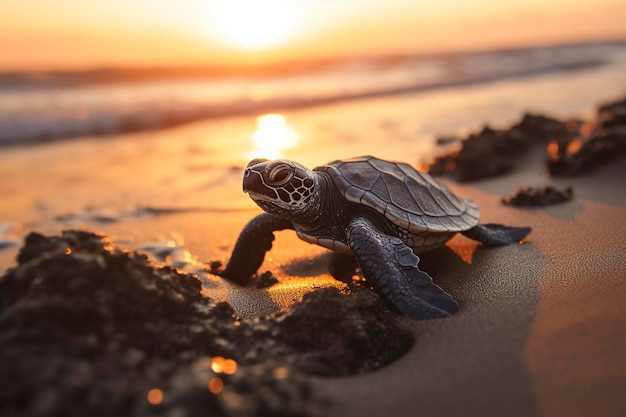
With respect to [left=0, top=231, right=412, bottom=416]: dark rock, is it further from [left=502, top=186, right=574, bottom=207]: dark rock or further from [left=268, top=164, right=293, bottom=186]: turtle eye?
[left=502, top=186, right=574, bottom=207]: dark rock

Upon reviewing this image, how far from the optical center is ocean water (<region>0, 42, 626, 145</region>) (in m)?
13.9

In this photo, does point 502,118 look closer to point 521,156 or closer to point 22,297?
point 521,156

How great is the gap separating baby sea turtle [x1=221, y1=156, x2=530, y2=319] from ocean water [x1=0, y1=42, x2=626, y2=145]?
850cm

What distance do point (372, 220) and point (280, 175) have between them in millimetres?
781

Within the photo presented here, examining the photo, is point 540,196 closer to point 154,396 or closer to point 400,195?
point 400,195

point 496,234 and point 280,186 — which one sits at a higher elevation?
point 280,186

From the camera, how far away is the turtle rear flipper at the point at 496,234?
13.1ft

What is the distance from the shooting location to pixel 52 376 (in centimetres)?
158

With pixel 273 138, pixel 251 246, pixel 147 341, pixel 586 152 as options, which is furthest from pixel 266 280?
pixel 273 138

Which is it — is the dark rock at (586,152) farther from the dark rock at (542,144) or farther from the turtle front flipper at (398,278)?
the turtle front flipper at (398,278)

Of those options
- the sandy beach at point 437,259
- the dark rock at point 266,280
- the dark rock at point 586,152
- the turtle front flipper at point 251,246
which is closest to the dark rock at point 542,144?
the dark rock at point 586,152

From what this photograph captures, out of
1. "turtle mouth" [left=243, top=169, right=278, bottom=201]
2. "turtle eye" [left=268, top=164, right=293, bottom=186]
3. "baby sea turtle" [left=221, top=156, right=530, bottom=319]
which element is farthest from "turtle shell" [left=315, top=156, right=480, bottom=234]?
"turtle mouth" [left=243, top=169, right=278, bottom=201]

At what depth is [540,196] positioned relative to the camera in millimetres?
5012

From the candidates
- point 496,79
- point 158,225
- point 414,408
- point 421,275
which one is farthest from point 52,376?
point 496,79
